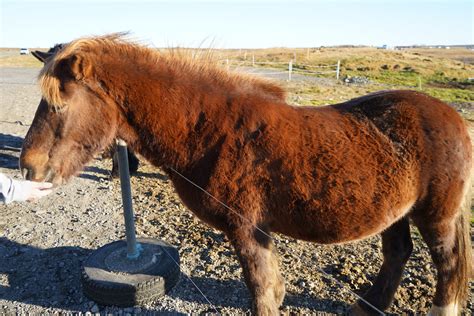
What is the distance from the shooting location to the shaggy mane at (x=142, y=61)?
2297 millimetres

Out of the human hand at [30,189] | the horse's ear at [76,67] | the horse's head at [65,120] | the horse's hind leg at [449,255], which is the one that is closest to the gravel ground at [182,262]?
the horse's hind leg at [449,255]

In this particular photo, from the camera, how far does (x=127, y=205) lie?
3.42 m

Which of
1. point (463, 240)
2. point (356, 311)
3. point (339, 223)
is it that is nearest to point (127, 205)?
point (339, 223)

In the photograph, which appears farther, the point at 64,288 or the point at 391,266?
the point at 64,288

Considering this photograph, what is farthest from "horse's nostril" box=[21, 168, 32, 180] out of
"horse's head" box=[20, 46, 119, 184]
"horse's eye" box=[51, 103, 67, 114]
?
"horse's eye" box=[51, 103, 67, 114]

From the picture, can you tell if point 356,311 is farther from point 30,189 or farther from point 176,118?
point 30,189

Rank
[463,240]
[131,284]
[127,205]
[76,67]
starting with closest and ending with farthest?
[76,67], [463,240], [131,284], [127,205]

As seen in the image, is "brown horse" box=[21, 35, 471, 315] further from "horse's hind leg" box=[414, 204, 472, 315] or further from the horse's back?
"horse's hind leg" box=[414, 204, 472, 315]

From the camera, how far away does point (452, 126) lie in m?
2.66

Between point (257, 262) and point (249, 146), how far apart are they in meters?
0.92

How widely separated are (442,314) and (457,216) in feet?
2.99

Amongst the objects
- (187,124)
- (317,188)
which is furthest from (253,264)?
(187,124)

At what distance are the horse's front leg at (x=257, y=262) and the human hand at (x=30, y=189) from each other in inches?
56.3

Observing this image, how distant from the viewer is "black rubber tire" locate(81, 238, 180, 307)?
3.13m
